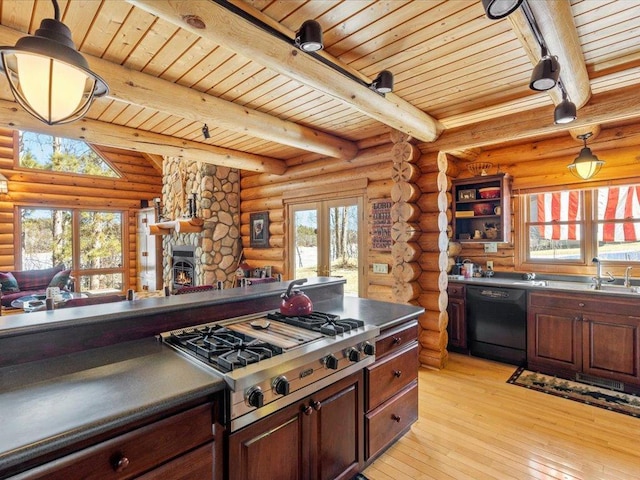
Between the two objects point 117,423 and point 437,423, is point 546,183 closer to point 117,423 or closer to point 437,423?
point 437,423

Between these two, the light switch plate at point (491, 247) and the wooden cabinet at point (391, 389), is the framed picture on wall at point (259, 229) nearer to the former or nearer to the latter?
the light switch plate at point (491, 247)

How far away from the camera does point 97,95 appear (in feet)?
5.06

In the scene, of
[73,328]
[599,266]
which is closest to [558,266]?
[599,266]

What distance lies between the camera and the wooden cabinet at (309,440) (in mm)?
1437

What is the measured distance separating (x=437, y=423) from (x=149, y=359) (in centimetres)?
232

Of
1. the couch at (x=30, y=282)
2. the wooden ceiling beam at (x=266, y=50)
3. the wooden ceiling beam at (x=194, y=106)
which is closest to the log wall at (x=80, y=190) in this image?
the couch at (x=30, y=282)

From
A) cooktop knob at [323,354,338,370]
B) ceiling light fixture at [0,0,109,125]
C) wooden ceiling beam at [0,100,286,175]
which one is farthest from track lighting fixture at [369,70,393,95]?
wooden ceiling beam at [0,100,286,175]

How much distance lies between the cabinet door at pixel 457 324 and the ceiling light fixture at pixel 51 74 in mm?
4102

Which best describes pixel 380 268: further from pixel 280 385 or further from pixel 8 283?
pixel 8 283

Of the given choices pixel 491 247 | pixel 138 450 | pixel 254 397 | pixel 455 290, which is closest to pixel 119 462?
pixel 138 450

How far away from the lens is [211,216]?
19.1 ft

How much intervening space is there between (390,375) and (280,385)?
1.06 metres

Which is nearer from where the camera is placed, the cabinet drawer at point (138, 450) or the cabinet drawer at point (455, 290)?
the cabinet drawer at point (138, 450)

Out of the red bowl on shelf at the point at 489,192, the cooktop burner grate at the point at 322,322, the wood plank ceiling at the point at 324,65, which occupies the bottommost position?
the cooktop burner grate at the point at 322,322
